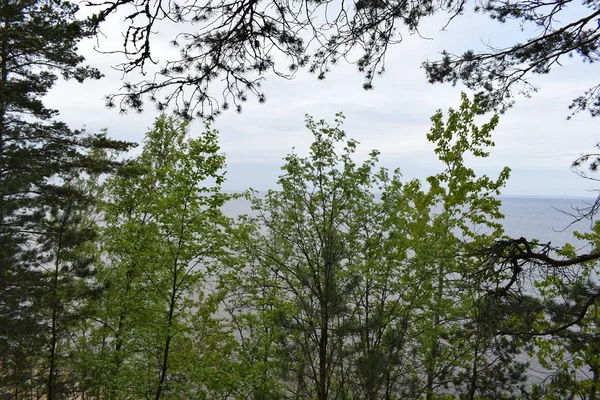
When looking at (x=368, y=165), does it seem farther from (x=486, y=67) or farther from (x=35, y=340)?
(x=35, y=340)

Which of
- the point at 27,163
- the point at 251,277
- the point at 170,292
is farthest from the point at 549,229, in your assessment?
the point at 27,163

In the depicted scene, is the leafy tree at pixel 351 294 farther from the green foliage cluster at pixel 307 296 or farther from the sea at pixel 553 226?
the sea at pixel 553 226

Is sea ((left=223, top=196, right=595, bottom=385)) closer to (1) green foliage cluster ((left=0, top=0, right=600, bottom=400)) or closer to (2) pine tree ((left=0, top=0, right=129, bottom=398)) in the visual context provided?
(1) green foliage cluster ((left=0, top=0, right=600, bottom=400))

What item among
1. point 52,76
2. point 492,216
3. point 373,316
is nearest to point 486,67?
point 373,316

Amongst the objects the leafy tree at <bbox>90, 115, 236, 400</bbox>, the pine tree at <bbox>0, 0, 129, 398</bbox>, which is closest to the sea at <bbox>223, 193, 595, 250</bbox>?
the leafy tree at <bbox>90, 115, 236, 400</bbox>

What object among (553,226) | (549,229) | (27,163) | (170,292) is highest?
(553,226)

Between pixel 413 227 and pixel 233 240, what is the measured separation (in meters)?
4.36

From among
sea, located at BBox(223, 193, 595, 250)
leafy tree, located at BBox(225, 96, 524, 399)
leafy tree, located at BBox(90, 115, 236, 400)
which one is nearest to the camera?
sea, located at BBox(223, 193, 595, 250)

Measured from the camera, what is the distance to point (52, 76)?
9234mm

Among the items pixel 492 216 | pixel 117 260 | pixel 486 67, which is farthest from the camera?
pixel 117 260

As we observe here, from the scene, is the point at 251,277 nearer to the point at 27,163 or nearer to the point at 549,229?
the point at 27,163

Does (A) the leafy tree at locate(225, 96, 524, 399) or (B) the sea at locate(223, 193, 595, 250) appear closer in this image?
(B) the sea at locate(223, 193, 595, 250)

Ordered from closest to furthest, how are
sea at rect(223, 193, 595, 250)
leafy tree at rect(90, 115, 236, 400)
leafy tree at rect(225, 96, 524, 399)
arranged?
sea at rect(223, 193, 595, 250)
leafy tree at rect(225, 96, 524, 399)
leafy tree at rect(90, 115, 236, 400)

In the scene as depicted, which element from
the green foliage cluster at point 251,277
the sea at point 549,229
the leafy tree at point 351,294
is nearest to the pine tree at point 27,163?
the green foliage cluster at point 251,277
